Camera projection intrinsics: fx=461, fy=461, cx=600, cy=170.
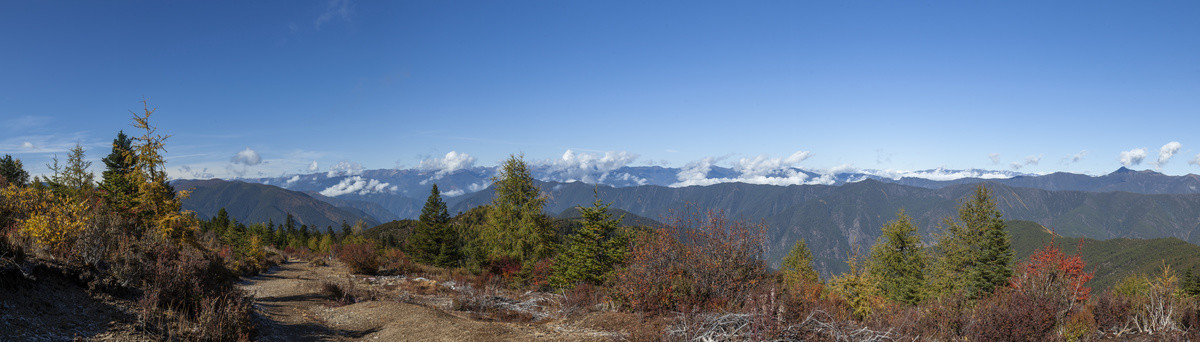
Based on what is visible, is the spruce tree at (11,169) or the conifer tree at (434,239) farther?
the spruce tree at (11,169)

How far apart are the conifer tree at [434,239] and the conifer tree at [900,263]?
32621mm

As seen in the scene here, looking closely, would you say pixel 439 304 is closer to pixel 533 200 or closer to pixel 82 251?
pixel 82 251

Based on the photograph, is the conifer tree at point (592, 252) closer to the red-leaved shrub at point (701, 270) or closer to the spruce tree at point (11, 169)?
the red-leaved shrub at point (701, 270)

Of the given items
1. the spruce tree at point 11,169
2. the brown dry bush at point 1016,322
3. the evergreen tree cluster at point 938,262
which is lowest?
the evergreen tree cluster at point 938,262

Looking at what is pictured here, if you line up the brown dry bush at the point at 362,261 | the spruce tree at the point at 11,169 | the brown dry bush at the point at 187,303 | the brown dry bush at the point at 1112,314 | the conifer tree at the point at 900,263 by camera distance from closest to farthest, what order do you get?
the brown dry bush at the point at 187,303, the brown dry bush at the point at 1112,314, the brown dry bush at the point at 362,261, the conifer tree at the point at 900,263, the spruce tree at the point at 11,169

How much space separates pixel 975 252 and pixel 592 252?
89.6 ft

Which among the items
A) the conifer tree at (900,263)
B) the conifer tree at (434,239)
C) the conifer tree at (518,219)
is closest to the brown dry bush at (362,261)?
the conifer tree at (518,219)

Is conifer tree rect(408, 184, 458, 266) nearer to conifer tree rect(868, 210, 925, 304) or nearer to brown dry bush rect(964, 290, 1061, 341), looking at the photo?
conifer tree rect(868, 210, 925, 304)

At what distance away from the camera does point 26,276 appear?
7855 mm

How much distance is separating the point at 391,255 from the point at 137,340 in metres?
35.1

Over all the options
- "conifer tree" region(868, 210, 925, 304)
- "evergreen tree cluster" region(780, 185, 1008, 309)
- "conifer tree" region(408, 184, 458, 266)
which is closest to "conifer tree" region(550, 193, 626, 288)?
"evergreen tree cluster" region(780, 185, 1008, 309)

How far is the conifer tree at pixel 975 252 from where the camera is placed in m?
30.1

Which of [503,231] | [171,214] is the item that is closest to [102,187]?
[171,214]

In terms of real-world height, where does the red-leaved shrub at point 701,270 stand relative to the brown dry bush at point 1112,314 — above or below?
above
